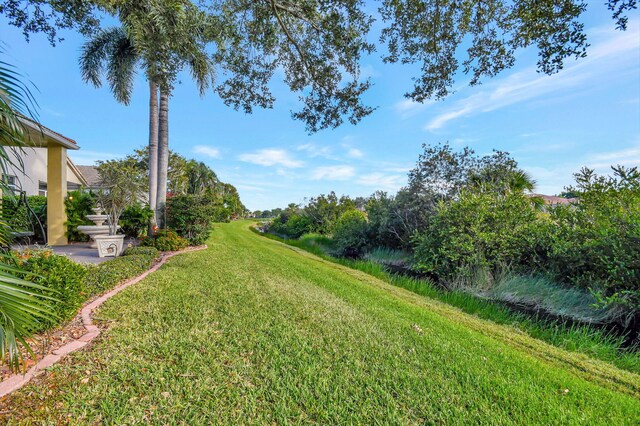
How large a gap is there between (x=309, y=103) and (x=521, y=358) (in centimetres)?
604

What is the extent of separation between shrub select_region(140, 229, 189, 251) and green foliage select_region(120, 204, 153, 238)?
7.83 ft

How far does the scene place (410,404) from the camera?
2172 mm

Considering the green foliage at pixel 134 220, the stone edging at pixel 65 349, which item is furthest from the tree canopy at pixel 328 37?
the green foliage at pixel 134 220

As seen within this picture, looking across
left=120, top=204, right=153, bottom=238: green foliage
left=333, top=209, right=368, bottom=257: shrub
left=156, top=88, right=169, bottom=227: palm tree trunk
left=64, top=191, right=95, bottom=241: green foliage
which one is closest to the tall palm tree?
left=156, top=88, right=169, bottom=227: palm tree trunk

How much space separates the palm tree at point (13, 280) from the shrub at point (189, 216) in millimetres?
7949

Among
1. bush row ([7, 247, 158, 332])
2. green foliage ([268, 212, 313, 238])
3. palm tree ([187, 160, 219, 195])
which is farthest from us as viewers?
palm tree ([187, 160, 219, 195])

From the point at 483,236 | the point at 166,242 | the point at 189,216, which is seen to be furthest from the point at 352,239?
the point at 166,242

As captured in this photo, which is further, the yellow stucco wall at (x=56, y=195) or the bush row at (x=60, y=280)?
the yellow stucco wall at (x=56, y=195)

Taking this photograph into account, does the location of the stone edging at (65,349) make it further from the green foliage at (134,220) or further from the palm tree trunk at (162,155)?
the green foliage at (134,220)

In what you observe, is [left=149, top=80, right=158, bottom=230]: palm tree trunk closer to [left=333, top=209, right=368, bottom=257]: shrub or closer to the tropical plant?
the tropical plant

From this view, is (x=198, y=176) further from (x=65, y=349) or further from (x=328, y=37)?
(x=65, y=349)

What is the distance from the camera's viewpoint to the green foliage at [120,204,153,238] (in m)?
10.9

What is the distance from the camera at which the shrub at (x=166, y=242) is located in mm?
8492

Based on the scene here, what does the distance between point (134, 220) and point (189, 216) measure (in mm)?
3317
